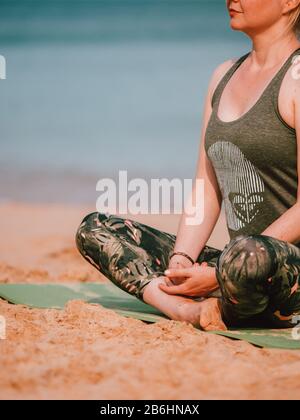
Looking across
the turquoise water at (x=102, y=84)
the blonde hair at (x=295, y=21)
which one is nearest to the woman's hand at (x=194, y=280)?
the blonde hair at (x=295, y=21)

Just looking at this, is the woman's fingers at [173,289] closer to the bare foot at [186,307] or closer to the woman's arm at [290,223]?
the bare foot at [186,307]

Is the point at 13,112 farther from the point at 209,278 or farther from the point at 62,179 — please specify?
the point at 209,278

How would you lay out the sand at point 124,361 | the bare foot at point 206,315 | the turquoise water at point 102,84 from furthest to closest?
the turquoise water at point 102,84, the bare foot at point 206,315, the sand at point 124,361

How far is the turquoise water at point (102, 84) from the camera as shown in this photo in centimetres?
674

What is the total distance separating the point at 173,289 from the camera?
2.04 m

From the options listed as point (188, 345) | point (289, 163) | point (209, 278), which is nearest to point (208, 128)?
point (289, 163)

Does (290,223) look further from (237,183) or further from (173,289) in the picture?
(173,289)

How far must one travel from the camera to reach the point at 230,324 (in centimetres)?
202

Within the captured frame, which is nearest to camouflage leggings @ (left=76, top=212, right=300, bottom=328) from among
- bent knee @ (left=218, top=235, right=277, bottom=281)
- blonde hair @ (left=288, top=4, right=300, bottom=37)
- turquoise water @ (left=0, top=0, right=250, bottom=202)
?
bent knee @ (left=218, top=235, right=277, bottom=281)

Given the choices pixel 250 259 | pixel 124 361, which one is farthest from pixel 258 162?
pixel 124 361

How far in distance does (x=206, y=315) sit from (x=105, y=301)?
0.58 metres

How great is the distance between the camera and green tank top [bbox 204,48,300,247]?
6.44ft

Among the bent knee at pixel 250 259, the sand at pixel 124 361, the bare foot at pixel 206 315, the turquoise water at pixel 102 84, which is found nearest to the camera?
the sand at pixel 124 361

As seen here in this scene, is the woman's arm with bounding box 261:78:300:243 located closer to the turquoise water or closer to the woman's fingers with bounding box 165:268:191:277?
the woman's fingers with bounding box 165:268:191:277
